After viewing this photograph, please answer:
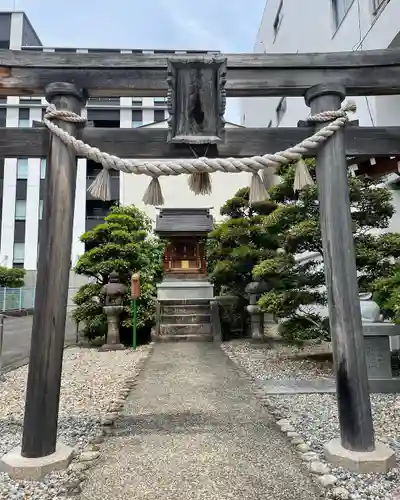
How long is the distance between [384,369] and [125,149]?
4.60 meters

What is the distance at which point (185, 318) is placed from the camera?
1216 cm

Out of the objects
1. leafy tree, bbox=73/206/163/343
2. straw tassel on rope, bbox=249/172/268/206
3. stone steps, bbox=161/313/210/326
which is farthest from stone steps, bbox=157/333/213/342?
straw tassel on rope, bbox=249/172/268/206

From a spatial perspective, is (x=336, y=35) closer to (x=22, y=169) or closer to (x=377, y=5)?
(x=377, y=5)

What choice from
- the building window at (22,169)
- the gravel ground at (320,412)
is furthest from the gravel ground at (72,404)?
the building window at (22,169)

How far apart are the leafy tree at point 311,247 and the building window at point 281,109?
953 centimetres

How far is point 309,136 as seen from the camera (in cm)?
350

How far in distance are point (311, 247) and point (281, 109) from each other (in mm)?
11266

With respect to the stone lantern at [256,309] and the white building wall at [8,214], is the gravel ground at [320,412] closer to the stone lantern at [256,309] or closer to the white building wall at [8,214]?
the stone lantern at [256,309]

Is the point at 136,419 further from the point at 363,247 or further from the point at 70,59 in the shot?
the point at 363,247

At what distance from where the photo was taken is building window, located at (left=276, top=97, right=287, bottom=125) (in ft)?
51.9

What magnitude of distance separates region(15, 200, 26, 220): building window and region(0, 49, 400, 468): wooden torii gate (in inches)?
987

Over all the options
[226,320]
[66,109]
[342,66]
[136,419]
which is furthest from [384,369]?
[226,320]

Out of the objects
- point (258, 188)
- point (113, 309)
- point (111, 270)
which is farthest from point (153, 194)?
point (111, 270)

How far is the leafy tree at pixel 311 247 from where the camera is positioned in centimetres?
642
